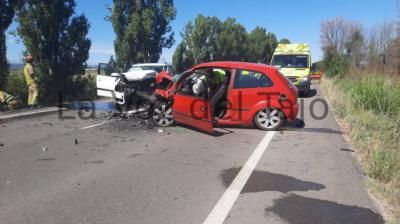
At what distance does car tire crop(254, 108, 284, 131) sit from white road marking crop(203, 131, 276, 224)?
84.5 inches

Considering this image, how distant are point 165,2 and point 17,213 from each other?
2446 cm

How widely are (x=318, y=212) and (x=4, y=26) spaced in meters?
14.1

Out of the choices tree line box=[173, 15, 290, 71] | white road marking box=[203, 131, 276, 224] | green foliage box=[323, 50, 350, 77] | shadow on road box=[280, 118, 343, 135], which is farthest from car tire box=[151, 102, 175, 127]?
tree line box=[173, 15, 290, 71]

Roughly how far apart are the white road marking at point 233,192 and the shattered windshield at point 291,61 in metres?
13.5

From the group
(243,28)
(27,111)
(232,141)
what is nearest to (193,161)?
(232,141)

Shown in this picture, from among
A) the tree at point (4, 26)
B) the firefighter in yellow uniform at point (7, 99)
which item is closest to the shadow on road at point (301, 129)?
the firefighter in yellow uniform at point (7, 99)

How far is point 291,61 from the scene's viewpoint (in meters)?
21.5

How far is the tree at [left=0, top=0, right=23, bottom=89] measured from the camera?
1508cm

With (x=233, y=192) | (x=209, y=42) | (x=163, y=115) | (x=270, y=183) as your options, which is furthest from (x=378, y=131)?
(x=209, y=42)

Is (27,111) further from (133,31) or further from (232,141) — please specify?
(133,31)

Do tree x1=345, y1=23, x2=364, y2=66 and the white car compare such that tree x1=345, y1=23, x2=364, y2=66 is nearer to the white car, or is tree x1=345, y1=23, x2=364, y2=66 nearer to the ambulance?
the ambulance

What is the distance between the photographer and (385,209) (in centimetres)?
501

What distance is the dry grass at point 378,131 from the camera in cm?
579

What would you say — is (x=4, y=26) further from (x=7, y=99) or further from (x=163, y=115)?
(x=163, y=115)
